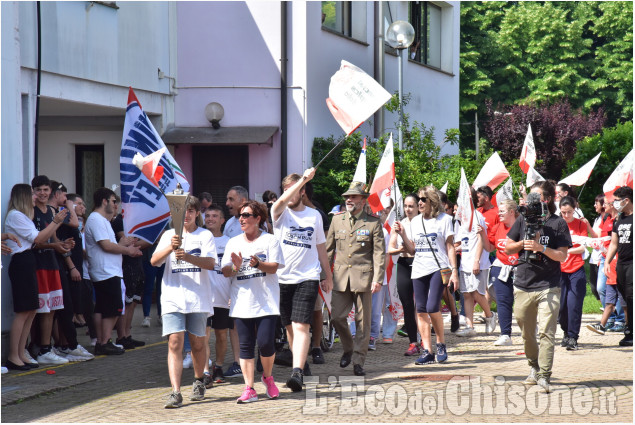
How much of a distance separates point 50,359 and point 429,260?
440cm

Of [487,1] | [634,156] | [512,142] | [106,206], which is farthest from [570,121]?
[106,206]

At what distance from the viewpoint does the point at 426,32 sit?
25.5 metres

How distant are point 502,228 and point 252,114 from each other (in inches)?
311

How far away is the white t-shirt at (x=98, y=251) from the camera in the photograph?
11.4 m

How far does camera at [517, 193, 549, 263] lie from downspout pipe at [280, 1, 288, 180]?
10093 millimetres

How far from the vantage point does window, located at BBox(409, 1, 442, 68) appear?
24625 mm

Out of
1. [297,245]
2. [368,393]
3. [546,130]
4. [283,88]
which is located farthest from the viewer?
[546,130]

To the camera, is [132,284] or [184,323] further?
[132,284]

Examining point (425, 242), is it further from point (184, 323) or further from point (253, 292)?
point (184, 323)

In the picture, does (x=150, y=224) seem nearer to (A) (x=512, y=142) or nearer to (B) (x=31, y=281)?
(B) (x=31, y=281)

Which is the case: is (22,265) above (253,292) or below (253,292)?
above

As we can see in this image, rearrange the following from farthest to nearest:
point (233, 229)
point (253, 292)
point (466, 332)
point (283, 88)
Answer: point (283, 88), point (466, 332), point (233, 229), point (253, 292)

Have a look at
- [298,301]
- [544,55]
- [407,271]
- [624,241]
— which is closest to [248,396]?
[298,301]

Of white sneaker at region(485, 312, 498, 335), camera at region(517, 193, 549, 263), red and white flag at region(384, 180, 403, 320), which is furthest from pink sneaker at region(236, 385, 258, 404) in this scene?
white sneaker at region(485, 312, 498, 335)
